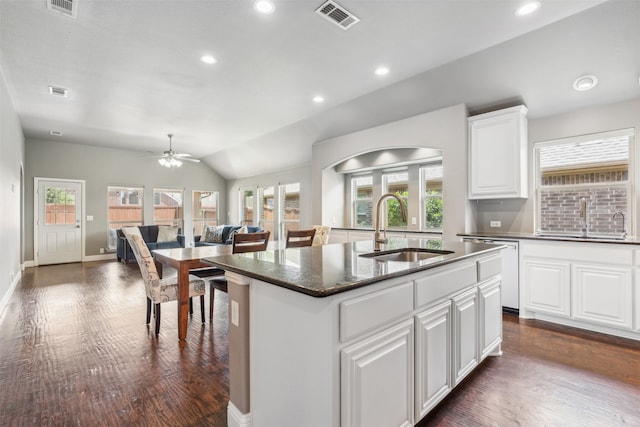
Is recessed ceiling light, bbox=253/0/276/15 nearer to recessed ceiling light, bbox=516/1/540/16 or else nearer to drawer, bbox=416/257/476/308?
recessed ceiling light, bbox=516/1/540/16

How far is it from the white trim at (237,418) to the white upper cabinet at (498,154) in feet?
11.9

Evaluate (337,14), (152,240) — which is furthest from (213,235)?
(337,14)

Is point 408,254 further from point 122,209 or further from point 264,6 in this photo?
point 122,209

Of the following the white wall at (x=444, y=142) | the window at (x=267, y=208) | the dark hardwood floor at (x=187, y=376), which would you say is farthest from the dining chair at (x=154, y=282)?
the window at (x=267, y=208)

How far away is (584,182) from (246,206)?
817cm

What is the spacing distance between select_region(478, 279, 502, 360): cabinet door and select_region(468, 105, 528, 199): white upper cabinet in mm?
1776

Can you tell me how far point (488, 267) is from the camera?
233 centimetres

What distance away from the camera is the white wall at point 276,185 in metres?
7.48

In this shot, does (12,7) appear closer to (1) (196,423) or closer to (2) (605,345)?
(1) (196,423)

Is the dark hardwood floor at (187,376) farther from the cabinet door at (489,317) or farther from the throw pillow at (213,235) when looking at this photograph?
the throw pillow at (213,235)

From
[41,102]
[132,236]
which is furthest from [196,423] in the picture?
[41,102]

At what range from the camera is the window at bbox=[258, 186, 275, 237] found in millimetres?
8607

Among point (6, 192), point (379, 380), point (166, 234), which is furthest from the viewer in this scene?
point (166, 234)

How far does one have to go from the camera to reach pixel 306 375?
1.25m
